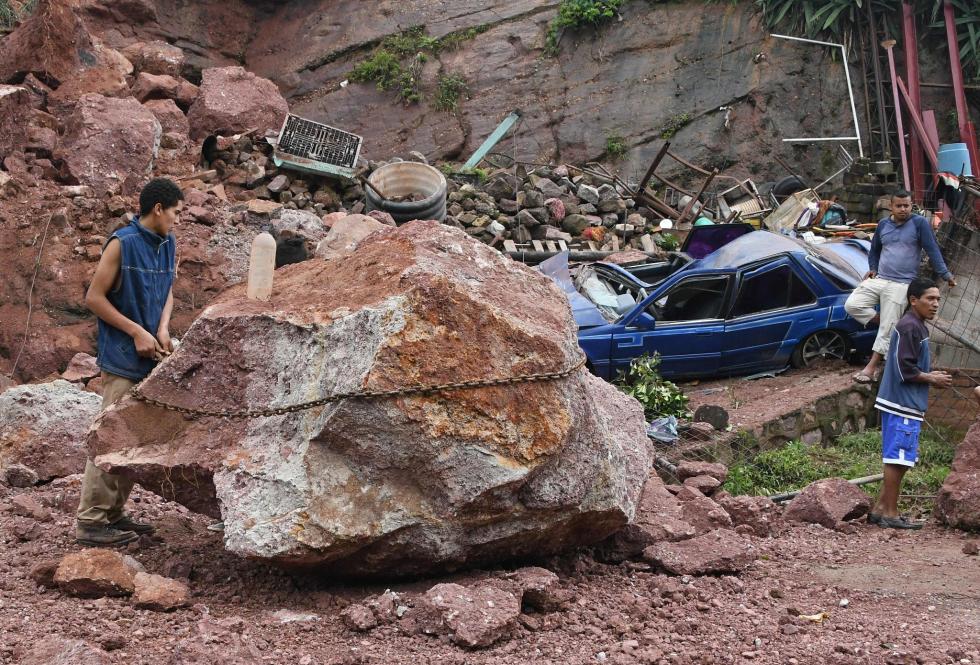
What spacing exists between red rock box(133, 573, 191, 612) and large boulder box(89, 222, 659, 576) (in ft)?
1.13

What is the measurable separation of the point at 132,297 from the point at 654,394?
5.19m

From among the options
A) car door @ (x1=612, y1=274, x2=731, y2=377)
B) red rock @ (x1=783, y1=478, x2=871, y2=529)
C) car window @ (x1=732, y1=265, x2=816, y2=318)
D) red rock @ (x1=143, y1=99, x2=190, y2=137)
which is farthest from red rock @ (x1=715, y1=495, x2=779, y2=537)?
red rock @ (x1=143, y1=99, x2=190, y2=137)

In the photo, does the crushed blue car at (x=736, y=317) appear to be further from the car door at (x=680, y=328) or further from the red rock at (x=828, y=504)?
the red rock at (x=828, y=504)

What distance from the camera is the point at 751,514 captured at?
5.65 m

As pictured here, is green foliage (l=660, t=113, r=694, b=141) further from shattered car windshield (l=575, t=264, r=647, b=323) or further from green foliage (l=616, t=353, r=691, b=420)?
green foliage (l=616, t=353, r=691, b=420)

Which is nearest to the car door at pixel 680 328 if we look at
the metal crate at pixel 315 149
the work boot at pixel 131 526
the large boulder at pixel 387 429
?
the large boulder at pixel 387 429

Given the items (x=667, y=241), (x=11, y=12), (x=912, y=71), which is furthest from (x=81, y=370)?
(x=912, y=71)

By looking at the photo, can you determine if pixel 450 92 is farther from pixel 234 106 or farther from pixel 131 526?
pixel 131 526

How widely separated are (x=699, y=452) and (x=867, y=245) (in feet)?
15.6

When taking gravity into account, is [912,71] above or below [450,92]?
above

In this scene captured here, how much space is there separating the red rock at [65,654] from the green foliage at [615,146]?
1664cm

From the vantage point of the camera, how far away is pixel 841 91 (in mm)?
18266

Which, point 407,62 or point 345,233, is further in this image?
point 407,62

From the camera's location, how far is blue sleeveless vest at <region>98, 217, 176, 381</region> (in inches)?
186
